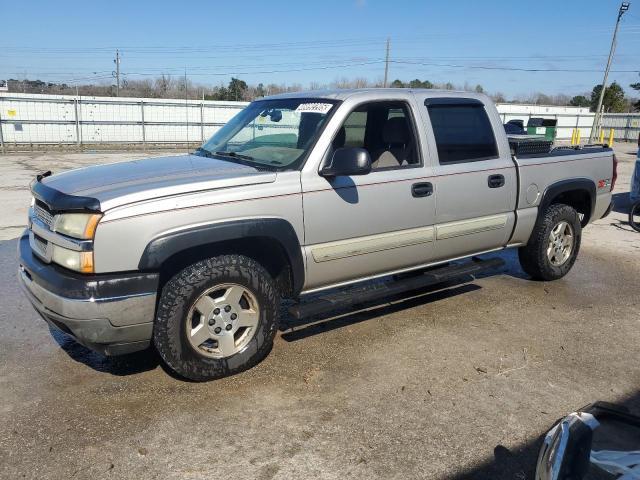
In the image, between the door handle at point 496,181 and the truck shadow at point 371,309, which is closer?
the truck shadow at point 371,309

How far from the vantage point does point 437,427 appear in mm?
3299

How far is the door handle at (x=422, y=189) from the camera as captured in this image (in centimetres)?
446

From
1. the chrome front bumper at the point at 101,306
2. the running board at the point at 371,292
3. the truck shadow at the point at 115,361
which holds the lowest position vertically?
the truck shadow at the point at 115,361

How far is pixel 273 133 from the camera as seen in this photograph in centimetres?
454

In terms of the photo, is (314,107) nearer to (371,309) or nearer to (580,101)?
(371,309)

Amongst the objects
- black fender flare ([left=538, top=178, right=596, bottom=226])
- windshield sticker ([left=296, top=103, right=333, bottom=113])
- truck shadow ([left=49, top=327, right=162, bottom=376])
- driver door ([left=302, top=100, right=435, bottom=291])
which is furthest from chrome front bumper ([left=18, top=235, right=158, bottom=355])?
black fender flare ([left=538, top=178, right=596, bottom=226])

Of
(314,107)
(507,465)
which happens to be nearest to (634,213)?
(314,107)

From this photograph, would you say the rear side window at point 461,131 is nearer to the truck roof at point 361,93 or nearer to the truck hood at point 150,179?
the truck roof at point 361,93

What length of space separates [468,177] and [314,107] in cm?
150

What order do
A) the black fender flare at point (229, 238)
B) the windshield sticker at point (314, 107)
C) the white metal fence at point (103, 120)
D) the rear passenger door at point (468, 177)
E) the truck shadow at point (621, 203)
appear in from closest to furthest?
the black fender flare at point (229, 238), the windshield sticker at point (314, 107), the rear passenger door at point (468, 177), the truck shadow at point (621, 203), the white metal fence at point (103, 120)

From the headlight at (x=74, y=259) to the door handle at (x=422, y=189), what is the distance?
2.48 m

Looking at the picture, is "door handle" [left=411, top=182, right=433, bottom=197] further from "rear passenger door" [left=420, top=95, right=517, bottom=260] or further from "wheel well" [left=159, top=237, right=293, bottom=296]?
"wheel well" [left=159, top=237, right=293, bottom=296]

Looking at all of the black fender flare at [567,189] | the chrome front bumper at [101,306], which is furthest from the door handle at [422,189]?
the chrome front bumper at [101,306]

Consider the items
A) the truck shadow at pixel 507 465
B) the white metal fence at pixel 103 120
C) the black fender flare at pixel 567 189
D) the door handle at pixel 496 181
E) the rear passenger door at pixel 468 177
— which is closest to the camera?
the truck shadow at pixel 507 465
